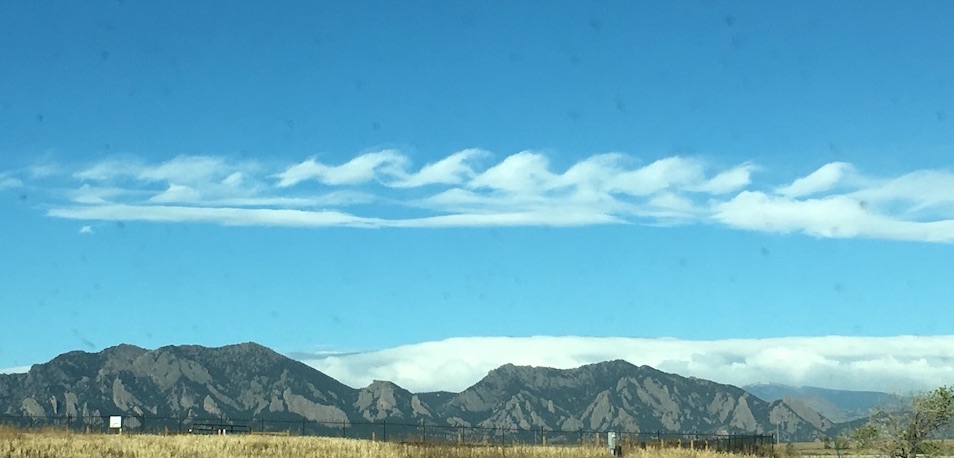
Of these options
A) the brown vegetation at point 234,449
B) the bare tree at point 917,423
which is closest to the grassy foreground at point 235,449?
the brown vegetation at point 234,449

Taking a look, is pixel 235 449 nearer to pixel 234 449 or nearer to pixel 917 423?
pixel 234 449

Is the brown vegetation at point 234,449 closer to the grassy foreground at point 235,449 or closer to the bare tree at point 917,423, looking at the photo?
the grassy foreground at point 235,449

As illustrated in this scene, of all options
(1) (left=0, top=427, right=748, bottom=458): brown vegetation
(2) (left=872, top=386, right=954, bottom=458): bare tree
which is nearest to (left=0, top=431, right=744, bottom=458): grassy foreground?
(1) (left=0, top=427, right=748, bottom=458): brown vegetation

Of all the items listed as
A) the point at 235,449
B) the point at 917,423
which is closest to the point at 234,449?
the point at 235,449

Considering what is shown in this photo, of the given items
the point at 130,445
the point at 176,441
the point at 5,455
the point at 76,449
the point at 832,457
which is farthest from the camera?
the point at 832,457

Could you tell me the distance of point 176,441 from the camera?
246 feet

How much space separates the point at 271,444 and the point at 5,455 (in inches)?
724

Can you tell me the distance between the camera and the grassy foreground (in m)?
64.8

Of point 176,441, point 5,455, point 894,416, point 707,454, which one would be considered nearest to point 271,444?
point 176,441

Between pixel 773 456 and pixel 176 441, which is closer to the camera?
pixel 176 441

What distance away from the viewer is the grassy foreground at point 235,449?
6481cm

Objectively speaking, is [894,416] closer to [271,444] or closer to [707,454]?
[707,454]

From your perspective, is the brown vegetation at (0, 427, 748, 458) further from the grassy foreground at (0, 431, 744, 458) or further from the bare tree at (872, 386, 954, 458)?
the bare tree at (872, 386, 954, 458)

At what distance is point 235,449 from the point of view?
69.6 m
